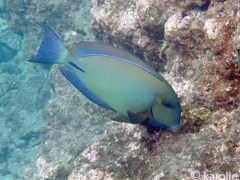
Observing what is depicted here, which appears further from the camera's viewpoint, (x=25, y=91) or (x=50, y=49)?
(x=25, y=91)

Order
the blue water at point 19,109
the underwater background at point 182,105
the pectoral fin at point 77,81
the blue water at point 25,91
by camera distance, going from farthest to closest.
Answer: the blue water at point 19,109 → the blue water at point 25,91 → the underwater background at point 182,105 → the pectoral fin at point 77,81

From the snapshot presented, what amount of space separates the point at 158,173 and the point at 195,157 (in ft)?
1.08

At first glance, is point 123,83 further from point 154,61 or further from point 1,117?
point 1,117

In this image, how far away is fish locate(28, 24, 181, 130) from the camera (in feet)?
5.14

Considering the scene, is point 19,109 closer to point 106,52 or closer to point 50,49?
point 50,49

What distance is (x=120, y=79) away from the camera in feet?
5.24

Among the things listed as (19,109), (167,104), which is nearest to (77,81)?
(167,104)

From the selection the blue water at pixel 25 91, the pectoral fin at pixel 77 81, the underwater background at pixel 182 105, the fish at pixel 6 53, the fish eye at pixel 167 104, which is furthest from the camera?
the fish at pixel 6 53

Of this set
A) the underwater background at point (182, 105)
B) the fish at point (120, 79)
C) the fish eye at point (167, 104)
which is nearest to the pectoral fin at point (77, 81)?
the fish at point (120, 79)

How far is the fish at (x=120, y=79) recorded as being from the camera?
157 cm

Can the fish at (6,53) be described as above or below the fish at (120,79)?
below

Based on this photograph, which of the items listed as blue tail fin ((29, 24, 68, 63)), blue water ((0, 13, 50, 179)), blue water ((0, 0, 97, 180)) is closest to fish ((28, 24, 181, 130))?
blue tail fin ((29, 24, 68, 63))

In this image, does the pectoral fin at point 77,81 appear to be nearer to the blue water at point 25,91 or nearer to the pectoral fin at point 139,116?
the pectoral fin at point 139,116

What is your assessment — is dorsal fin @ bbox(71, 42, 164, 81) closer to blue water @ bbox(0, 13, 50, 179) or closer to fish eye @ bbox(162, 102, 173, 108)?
fish eye @ bbox(162, 102, 173, 108)
